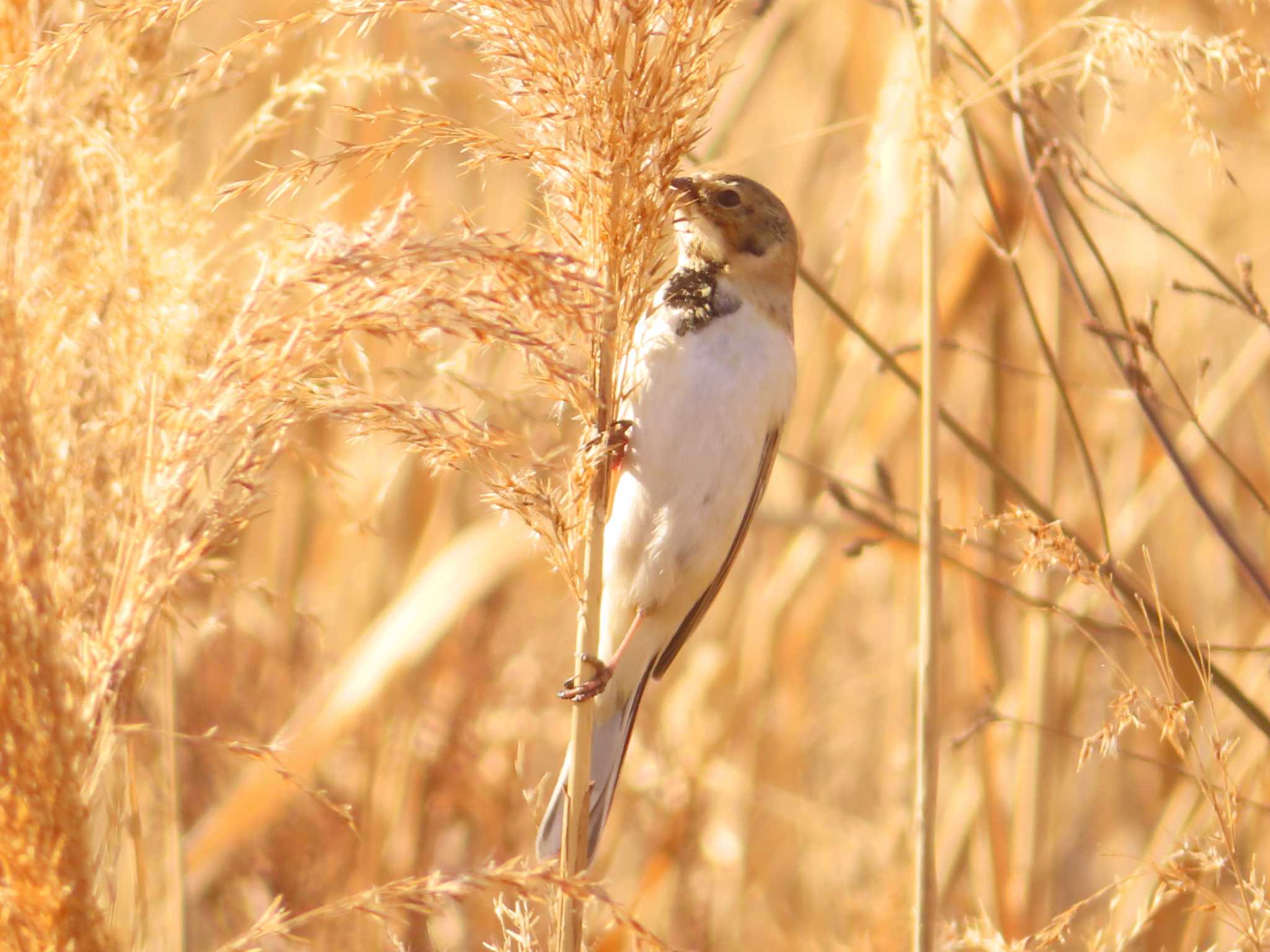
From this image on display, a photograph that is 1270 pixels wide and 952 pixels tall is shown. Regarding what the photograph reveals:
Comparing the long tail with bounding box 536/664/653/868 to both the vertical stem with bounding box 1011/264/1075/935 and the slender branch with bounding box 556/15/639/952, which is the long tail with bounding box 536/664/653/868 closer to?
the slender branch with bounding box 556/15/639/952

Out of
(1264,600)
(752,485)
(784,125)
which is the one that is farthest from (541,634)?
(1264,600)

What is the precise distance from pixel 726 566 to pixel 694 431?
13.3 inches

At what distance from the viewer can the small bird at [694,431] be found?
2.33m

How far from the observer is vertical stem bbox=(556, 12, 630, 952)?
59.6 inches

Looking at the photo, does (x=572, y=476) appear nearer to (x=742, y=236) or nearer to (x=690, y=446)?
(x=690, y=446)

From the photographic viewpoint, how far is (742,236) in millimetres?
2465

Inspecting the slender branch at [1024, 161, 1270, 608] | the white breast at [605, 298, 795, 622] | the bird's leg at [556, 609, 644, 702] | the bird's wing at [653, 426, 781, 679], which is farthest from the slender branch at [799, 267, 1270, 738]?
the bird's leg at [556, 609, 644, 702]

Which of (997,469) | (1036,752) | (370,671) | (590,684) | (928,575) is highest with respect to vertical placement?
(997,469)

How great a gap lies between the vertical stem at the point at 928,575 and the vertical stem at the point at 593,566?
0.44 meters

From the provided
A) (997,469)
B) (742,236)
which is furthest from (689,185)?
(997,469)

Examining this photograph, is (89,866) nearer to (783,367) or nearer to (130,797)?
(130,797)

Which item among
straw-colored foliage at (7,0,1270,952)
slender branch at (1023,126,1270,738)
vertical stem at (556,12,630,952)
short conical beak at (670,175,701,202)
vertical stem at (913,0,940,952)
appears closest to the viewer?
straw-colored foliage at (7,0,1270,952)

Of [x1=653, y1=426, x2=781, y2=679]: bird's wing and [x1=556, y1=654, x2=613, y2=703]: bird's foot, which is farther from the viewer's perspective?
[x1=653, y1=426, x2=781, y2=679]: bird's wing

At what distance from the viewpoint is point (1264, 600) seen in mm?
1968
